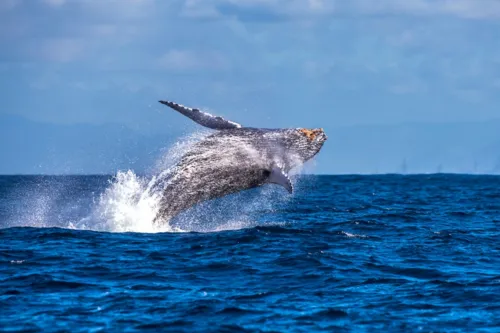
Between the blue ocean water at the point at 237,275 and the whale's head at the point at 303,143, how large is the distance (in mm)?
2058

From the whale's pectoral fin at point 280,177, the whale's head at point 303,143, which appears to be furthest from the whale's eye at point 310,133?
the whale's pectoral fin at point 280,177

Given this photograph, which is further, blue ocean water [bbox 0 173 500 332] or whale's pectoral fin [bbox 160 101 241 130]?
whale's pectoral fin [bbox 160 101 241 130]

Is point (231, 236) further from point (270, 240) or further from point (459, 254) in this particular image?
point (459, 254)

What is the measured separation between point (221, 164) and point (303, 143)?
7.50ft

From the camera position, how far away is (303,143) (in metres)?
23.0

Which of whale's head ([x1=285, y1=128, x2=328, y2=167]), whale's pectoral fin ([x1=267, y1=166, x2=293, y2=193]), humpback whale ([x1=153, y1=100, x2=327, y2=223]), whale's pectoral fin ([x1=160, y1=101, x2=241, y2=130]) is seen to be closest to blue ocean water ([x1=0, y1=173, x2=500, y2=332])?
humpback whale ([x1=153, y1=100, x2=327, y2=223])

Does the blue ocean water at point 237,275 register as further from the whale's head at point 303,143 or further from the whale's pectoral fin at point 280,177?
the whale's head at point 303,143

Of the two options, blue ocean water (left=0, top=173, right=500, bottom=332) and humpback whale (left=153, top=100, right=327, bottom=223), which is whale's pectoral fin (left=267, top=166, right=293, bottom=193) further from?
blue ocean water (left=0, top=173, right=500, bottom=332)

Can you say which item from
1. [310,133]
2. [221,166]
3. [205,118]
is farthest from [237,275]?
[310,133]

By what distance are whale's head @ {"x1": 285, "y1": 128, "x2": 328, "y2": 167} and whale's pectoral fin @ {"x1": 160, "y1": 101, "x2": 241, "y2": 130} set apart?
4.92 feet

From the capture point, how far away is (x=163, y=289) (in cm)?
1574

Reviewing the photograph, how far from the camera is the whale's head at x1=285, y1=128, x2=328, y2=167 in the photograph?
75.1 feet

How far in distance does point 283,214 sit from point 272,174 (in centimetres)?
1153

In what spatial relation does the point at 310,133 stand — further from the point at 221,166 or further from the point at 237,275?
the point at 237,275
